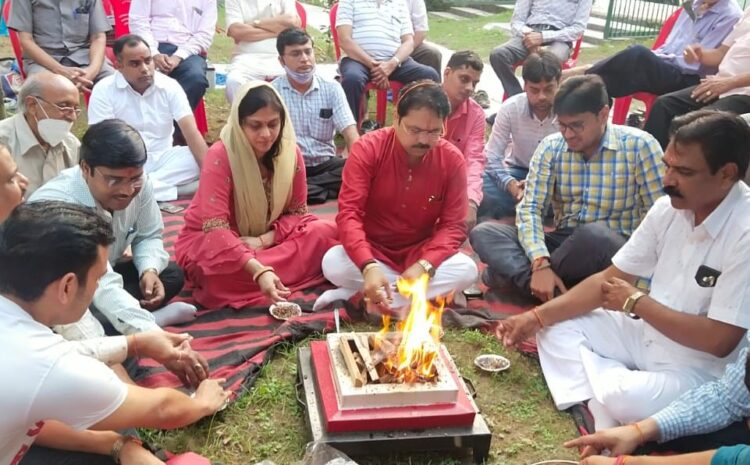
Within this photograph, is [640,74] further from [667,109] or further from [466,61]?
[466,61]

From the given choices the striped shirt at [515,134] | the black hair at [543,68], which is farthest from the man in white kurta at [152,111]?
the black hair at [543,68]

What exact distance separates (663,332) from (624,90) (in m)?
4.37

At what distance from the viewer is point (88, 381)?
83.8 inches

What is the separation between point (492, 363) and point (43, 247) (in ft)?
8.50

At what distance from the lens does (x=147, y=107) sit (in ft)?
20.4

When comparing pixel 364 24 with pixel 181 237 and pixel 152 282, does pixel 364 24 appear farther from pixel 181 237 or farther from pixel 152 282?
pixel 152 282

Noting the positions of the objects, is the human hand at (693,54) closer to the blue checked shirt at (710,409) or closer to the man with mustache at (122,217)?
the blue checked shirt at (710,409)

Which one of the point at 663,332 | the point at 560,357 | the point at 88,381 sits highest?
the point at 88,381

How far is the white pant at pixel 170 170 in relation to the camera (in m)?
6.00

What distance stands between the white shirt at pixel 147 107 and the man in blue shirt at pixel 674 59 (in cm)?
428

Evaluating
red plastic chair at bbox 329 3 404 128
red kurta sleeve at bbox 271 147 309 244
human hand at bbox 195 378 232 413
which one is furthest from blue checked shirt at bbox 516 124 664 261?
red plastic chair at bbox 329 3 404 128

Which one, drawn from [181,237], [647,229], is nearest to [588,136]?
[647,229]

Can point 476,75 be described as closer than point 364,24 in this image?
Yes

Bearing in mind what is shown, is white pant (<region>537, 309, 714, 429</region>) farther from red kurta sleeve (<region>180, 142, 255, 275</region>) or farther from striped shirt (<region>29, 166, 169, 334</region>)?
striped shirt (<region>29, 166, 169, 334</region>)
